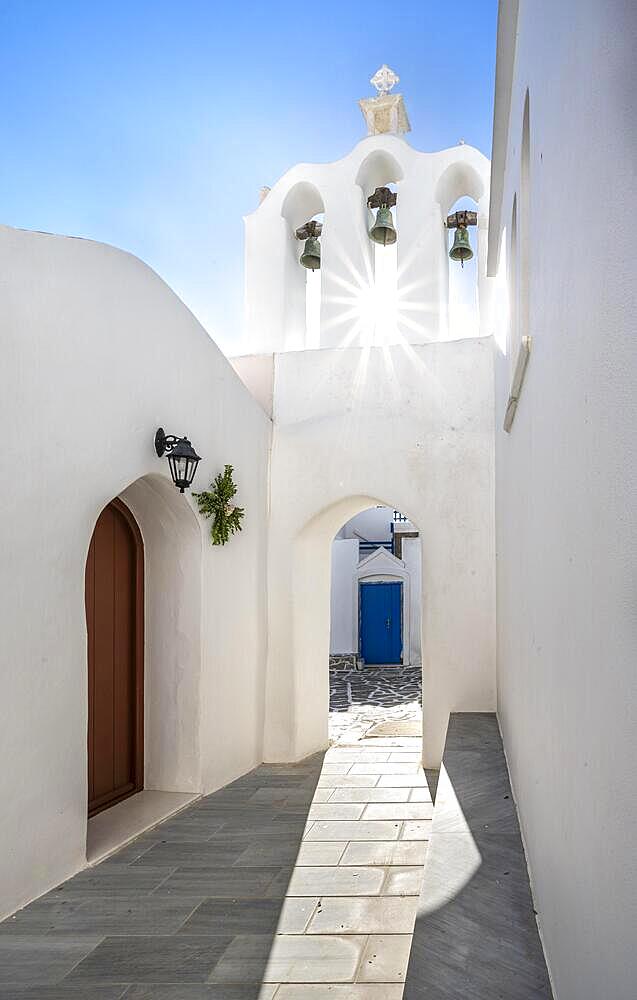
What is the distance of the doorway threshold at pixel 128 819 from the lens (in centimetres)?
515

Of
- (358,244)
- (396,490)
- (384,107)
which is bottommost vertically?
(396,490)

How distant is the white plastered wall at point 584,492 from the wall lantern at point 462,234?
5.08 meters

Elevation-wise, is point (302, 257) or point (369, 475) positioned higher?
point (302, 257)

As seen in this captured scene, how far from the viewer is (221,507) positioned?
694cm

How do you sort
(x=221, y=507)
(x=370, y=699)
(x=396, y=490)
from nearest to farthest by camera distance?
(x=221, y=507)
(x=396, y=490)
(x=370, y=699)

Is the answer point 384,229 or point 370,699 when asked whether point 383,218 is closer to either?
point 384,229

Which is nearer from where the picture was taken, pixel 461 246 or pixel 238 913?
pixel 238 913

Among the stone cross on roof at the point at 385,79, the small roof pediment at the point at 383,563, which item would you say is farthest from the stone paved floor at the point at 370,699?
the stone cross on roof at the point at 385,79

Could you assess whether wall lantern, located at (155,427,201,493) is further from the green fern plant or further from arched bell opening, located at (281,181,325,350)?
arched bell opening, located at (281,181,325,350)

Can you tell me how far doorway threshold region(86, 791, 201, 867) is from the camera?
5148mm

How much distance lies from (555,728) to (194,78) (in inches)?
253

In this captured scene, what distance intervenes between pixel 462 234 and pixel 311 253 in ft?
5.16

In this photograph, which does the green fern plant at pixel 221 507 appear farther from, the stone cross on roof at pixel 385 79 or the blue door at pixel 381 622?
the blue door at pixel 381 622

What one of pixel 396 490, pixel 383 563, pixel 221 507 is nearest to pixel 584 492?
pixel 221 507
